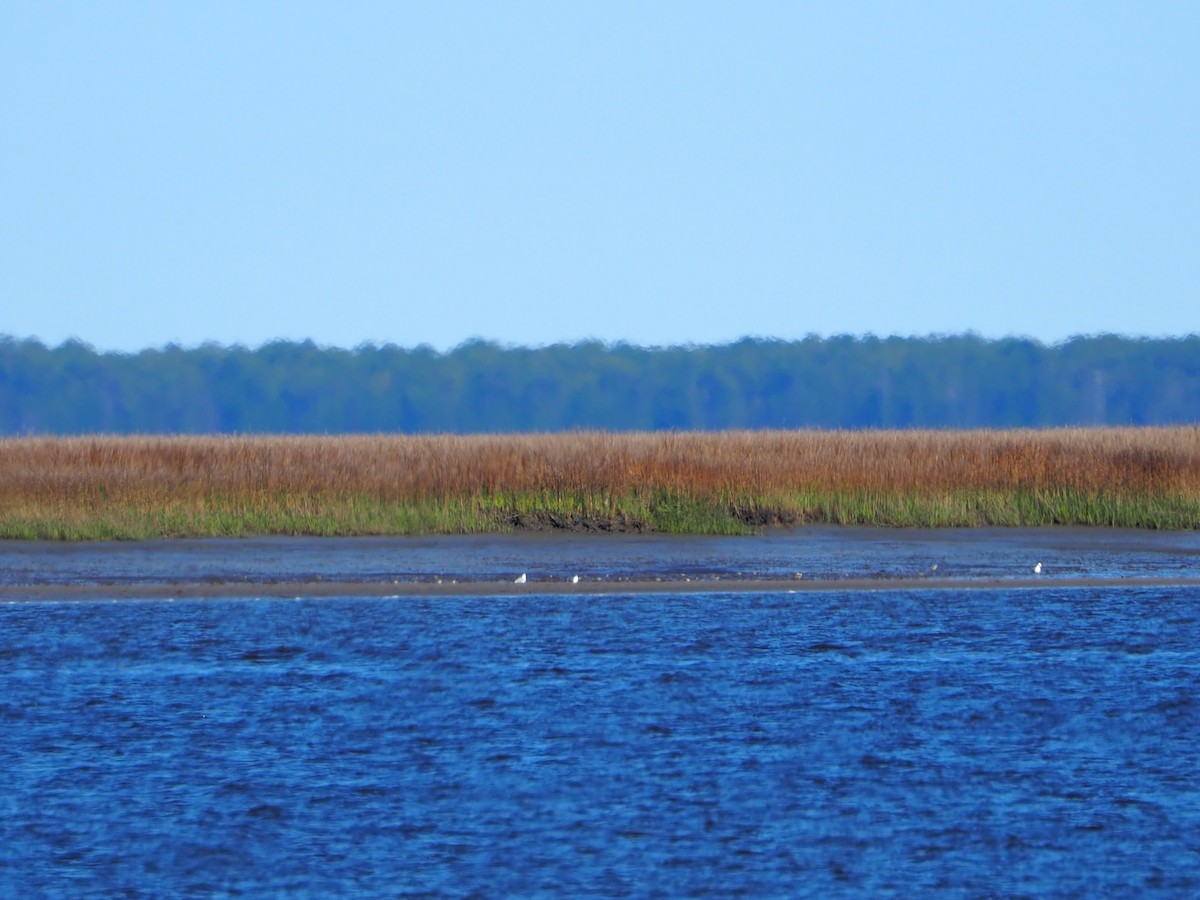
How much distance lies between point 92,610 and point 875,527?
10.7m

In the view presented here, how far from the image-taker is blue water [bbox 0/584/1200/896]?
20.9 feet

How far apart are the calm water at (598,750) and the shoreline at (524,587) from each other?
0.92 m

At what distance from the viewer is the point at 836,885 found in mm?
6125

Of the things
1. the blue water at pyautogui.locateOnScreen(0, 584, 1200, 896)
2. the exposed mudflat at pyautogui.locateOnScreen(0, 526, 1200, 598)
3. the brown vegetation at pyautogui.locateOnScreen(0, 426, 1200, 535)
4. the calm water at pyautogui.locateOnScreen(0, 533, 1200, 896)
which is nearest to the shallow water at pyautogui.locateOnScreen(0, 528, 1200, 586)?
the exposed mudflat at pyautogui.locateOnScreen(0, 526, 1200, 598)

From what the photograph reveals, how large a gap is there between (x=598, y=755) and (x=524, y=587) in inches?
271

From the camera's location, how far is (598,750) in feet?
26.9

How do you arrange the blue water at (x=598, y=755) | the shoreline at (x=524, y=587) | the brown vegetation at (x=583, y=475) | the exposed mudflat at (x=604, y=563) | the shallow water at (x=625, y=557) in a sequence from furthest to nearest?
the brown vegetation at (x=583, y=475) < the shallow water at (x=625, y=557) < the exposed mudflat at (x=604, y=563) < the shoreline at (x=524, y=587) < the blue water at (x=598, y=755)

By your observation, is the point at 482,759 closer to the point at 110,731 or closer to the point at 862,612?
the point at 110,731

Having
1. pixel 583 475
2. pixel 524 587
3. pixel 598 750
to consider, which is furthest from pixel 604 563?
pixel 598 750

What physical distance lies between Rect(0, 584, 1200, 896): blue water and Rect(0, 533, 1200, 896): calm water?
0.08 feet

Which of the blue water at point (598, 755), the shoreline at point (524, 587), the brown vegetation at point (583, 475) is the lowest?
the blue water at point (598, 755)

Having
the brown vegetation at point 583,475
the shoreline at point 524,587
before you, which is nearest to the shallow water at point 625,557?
the shoreline at point 524,587

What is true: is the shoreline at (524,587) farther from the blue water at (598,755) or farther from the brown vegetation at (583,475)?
the brown vegetation at (583,475)

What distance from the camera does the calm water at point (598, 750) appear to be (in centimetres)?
637
